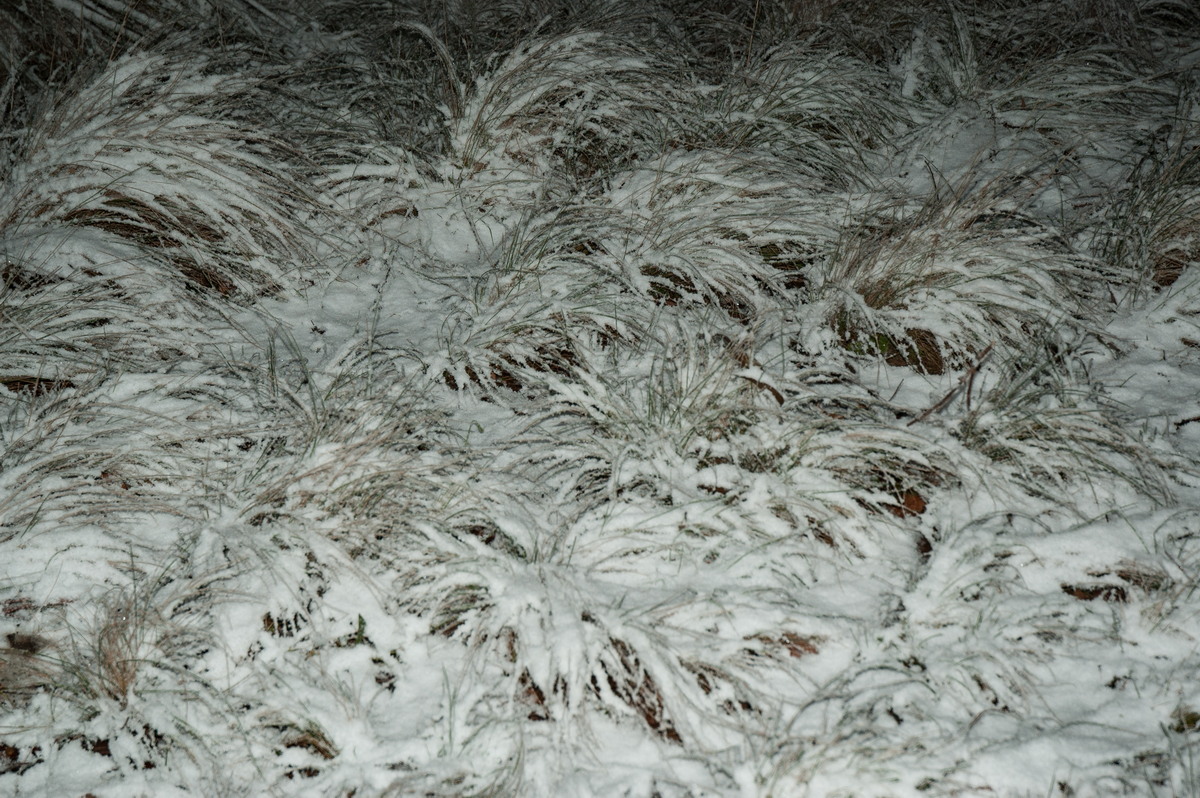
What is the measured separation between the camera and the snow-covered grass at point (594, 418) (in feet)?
5.61

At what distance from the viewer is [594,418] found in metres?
Result: 2.32

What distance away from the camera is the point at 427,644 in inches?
73.9

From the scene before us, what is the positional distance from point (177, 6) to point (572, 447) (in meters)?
3.19

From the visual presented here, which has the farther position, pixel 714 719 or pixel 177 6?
pixel 177 6

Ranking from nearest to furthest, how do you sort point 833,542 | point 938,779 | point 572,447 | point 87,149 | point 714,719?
point 938,779, point 714,719, point 833,542, point 572,447, point 87,149

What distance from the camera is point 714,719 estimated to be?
67.1 inches

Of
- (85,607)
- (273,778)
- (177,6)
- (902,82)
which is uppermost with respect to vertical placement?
(177,6)

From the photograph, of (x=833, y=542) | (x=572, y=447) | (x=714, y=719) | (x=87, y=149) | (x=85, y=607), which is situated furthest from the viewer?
(x=87, y=149)

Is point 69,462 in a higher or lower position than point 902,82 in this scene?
lower

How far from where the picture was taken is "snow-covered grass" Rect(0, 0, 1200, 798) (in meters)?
1.71

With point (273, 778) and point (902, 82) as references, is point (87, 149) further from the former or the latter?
Answer: point (902, 82)

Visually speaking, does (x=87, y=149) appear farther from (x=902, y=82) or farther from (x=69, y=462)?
(x=902, y=82)

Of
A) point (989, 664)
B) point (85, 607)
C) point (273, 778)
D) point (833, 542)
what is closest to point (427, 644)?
point (273, 778)

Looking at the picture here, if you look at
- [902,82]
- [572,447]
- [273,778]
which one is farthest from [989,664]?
[902,82]
